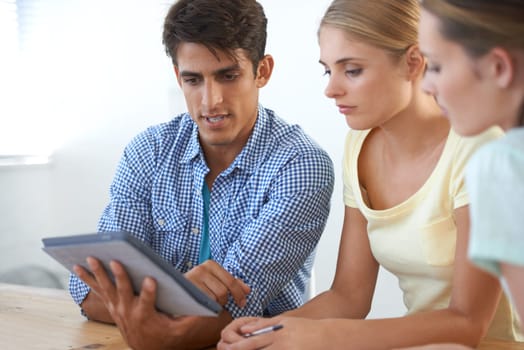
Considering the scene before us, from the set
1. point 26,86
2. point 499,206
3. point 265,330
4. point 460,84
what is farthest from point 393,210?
point 26,86

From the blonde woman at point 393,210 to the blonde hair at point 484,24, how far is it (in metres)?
0.53

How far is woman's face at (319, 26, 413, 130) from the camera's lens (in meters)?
1.49

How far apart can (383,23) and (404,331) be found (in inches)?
24.0

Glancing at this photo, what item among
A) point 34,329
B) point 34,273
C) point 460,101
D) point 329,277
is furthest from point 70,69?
point 460,101

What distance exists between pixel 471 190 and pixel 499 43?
20cm

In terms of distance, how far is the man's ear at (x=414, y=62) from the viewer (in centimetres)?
151

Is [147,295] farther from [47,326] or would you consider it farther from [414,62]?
[414,62]

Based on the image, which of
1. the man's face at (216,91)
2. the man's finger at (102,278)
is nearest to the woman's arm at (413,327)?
the man's finger at (102,278)

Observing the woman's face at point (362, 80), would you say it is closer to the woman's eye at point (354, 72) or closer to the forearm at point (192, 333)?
the woman's eye at point (354, 72)

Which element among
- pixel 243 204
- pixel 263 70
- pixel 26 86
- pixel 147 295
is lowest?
pixel 147 295

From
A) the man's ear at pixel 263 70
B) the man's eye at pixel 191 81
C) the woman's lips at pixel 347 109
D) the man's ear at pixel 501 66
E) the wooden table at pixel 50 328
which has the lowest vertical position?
the wooden table at pixel 50 328

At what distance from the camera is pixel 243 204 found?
1.83 metres

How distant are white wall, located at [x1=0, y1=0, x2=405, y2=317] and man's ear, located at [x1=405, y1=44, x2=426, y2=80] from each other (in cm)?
245

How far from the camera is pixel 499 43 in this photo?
90 cm
